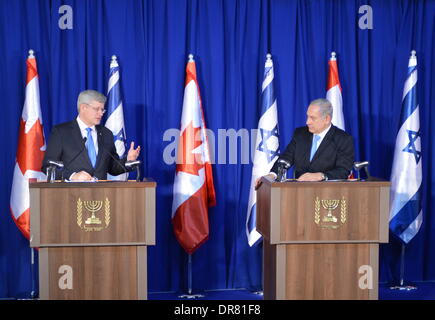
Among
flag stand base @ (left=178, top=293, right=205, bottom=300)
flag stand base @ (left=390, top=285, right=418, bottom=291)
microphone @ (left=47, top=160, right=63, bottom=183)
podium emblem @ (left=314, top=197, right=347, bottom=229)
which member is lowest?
flag stand base @ (left=178, top=293, right=205, bottom=300)

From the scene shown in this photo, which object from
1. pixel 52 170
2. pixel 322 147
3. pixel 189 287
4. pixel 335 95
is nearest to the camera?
pixel 52 170

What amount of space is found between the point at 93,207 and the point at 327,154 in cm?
173

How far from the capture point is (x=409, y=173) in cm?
548

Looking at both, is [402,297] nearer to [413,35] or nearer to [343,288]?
[343,288]

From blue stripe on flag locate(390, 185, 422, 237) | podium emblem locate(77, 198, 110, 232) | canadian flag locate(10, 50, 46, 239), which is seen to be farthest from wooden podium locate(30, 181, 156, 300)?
blue stripe on flag locate(390, 185, 422, 237)

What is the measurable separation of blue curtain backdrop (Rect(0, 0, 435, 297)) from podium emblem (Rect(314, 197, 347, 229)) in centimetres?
199

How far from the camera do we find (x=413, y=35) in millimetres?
5758

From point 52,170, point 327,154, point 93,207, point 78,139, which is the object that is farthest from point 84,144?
point 327,154

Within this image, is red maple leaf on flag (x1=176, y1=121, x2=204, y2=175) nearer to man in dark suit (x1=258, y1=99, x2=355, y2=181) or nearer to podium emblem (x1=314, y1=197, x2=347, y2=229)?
man in dark suit (x1=258, y1=99, x2=355, y2=181)

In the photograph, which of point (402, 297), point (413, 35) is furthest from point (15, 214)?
point (413, 35)

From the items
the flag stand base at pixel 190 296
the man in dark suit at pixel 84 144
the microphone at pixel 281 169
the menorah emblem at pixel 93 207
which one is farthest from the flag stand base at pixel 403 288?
the menorah emblem at pixel 93 207

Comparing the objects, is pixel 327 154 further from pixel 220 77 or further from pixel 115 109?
pixel 115 109

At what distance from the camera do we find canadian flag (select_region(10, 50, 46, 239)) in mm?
5047

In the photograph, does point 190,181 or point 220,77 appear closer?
point 190,181
